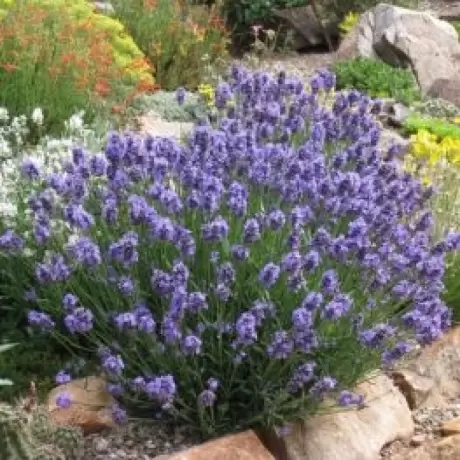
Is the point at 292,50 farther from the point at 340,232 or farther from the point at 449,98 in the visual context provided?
the point at 340,232

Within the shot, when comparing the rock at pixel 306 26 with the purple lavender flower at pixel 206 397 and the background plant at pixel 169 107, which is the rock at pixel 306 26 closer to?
the background plant at pixel 169 107

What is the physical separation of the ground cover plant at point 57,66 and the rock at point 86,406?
2.61m

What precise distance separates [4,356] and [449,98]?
6763mm

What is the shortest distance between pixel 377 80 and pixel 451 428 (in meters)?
5.35

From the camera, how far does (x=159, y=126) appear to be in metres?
7.13

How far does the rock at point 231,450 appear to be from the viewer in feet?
11.6

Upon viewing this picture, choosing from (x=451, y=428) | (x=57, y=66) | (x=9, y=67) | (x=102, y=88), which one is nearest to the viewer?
(x=451, y=428)

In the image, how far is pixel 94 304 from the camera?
3.95 metres

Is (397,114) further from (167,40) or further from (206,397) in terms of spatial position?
(206,397)

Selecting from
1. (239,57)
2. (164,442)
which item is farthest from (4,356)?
(239,57)

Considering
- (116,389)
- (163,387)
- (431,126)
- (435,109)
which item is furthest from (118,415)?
(435,109)

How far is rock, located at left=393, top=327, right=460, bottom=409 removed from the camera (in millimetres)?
4551

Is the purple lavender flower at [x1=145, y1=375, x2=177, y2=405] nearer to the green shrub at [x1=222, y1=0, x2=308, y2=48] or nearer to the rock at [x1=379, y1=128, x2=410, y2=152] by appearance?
the rock at [x1=379, y1=128, x2=410, y2=152]

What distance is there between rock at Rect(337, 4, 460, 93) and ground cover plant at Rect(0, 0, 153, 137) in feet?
11.4
